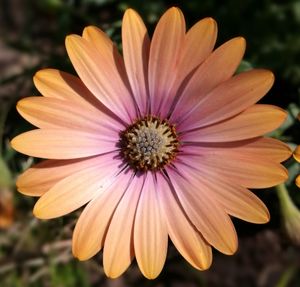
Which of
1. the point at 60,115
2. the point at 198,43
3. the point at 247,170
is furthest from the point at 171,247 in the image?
the point at 198,43

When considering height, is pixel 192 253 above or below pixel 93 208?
below

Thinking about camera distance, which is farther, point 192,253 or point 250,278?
point 250,278

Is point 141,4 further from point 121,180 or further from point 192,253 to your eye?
point 192,253

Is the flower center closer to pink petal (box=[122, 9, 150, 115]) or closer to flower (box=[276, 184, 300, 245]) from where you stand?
pink petal (box=[122, 9, 150, 115])

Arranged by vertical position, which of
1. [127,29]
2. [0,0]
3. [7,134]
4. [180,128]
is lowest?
[180,128]

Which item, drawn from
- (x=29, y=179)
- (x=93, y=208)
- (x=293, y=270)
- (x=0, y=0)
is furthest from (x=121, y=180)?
(x=0, y=0)
